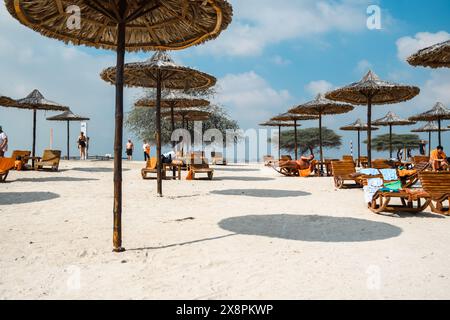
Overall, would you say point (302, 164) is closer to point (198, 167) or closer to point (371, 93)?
point (371, 93)

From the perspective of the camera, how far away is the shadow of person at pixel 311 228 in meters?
4.54

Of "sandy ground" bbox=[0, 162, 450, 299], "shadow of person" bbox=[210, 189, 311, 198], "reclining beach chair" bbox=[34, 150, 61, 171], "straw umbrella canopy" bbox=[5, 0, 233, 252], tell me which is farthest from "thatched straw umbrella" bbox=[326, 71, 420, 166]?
"reclining beach chair" bbox=[34, 150, 61, 171]

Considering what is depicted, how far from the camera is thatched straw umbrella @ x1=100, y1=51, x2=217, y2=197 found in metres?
7.90

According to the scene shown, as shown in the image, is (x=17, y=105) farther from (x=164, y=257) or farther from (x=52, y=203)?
(x=164, y=257)

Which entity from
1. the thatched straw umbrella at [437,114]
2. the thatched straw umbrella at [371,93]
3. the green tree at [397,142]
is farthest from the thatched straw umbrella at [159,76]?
the green tree at [397,142]

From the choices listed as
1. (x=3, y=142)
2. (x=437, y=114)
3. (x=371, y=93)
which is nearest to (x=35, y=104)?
(x=3, y=142)

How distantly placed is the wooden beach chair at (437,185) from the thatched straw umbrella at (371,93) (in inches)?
153

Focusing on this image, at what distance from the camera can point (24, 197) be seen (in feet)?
24.7

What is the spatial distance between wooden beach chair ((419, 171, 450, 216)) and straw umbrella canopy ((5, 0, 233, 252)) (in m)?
4.49

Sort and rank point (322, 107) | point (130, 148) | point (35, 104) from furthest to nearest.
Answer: point (130, 148)
point (35, 104)
point (322, 107)

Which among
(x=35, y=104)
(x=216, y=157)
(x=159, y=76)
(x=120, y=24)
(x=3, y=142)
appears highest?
(x=35, y=104)

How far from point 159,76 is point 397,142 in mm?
47051

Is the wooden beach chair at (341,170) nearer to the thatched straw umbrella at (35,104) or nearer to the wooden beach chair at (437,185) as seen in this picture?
the wooden beach chair at (437,185)
